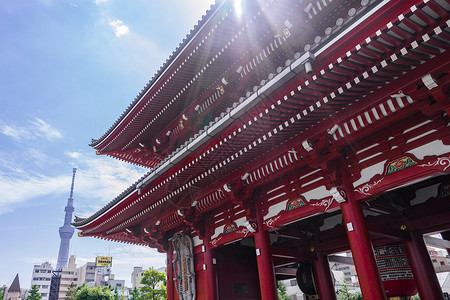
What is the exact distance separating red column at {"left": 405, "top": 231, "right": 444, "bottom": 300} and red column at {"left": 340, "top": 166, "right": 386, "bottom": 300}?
15.3 feet

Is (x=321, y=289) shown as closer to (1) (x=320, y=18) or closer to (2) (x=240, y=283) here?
(2) (x=240, y=283)

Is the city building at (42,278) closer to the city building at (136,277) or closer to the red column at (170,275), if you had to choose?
the city building at (136,277)

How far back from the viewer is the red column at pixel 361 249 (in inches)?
251

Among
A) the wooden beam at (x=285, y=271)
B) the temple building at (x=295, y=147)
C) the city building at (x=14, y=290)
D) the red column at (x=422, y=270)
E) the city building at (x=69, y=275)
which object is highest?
the city building at (x=69, y=275)

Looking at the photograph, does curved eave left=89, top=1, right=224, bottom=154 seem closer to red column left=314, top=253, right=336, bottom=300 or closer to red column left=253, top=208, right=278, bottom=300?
red column left=253, top=208, right=278, bottom=300

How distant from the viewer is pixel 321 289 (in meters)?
12.4

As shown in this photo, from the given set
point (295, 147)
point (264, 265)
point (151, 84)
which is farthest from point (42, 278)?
point (295, 147)

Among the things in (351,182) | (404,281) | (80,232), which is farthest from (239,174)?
(80,232)

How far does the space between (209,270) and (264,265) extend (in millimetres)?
2841

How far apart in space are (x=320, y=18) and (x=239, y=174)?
197 inches

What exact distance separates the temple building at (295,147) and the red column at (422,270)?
0.04 m

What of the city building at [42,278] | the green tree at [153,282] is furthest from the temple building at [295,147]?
the city building at [42,278]

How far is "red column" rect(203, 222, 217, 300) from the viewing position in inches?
415

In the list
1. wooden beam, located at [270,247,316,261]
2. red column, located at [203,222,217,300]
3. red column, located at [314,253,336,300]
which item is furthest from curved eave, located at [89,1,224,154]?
red column, located at [314,253,336,300]
